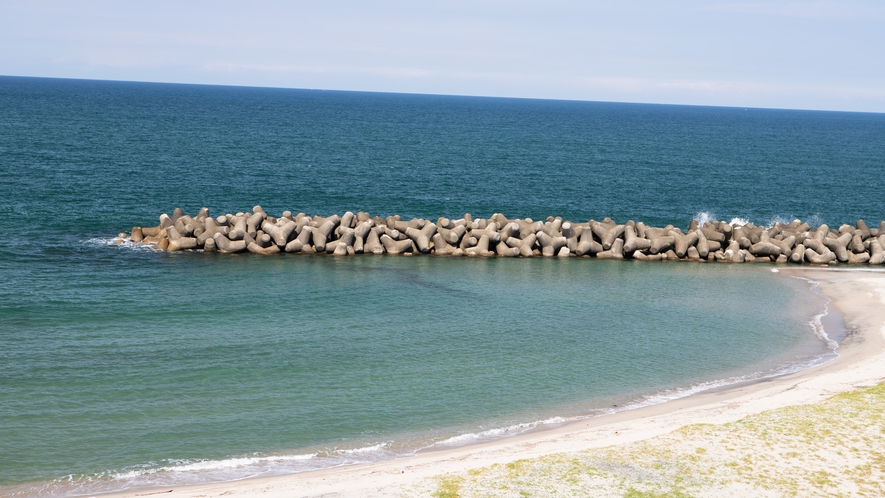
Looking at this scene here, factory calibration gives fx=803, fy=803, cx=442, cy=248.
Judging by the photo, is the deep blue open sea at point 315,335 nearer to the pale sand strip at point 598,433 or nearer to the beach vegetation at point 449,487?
the pale sand strip at point 598,433

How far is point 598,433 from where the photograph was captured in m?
19.0

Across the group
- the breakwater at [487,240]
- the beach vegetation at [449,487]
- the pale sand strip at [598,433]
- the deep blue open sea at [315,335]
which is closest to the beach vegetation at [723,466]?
the beach vegetation at [449,487]

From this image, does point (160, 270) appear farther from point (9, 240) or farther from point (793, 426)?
point (793, 426)

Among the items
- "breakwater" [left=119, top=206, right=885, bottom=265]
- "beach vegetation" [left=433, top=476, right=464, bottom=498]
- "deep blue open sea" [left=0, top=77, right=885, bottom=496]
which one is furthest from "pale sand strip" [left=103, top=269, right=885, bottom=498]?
"breakwater" [left=119, top=206, right=885, bottom=265]

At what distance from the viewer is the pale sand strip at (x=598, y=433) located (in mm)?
15719

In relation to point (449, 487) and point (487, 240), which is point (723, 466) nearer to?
point (449, 487)

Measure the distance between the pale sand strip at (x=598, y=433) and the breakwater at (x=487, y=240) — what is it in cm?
1372

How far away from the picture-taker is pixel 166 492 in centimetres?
1611

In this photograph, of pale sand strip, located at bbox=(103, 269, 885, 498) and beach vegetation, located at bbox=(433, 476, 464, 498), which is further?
pale sand strip, located at bbox=(103, 269, 885, 498)

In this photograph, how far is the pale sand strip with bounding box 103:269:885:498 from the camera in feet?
51.6

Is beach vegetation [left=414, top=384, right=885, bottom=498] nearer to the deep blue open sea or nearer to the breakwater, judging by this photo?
the deep blue open sea

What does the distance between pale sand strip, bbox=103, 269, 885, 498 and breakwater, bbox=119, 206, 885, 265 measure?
1372 centimetres

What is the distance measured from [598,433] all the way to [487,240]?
912 inches

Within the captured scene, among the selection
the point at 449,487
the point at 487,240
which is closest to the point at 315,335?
the point at 449,487
